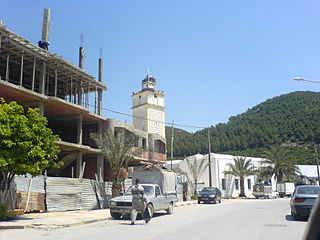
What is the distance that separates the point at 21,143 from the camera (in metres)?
16.1

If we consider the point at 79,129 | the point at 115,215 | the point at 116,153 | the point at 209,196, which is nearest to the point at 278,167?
the point at 209,196

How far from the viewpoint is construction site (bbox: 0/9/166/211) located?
2223 cm

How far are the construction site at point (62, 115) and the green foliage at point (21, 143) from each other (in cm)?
381

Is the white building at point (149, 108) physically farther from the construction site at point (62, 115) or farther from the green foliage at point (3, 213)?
the green foliage at point (3, 213)

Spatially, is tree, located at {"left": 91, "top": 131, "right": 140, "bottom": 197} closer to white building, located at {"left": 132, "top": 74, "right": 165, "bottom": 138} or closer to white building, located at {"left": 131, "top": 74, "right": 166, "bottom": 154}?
white building, located at {"left": 131, "top": 74, "right": 166, "bottom": 154}

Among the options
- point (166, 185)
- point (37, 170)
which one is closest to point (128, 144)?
point (166, 185)

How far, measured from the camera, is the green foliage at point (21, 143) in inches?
635

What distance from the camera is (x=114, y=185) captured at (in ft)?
92.0

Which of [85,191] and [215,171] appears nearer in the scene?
[85,191]

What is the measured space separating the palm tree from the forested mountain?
1240 inches

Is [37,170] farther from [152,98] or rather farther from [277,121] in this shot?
[277,121]

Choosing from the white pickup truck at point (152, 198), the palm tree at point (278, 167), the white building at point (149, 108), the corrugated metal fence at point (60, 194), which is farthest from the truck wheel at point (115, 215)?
the white building at point (149, 108)

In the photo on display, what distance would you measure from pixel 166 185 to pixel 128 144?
17.2 feet

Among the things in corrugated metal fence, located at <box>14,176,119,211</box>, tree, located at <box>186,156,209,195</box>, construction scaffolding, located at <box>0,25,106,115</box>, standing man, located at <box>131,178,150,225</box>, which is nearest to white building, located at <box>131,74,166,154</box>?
tree, located at <box>186,156,209,195</box>
